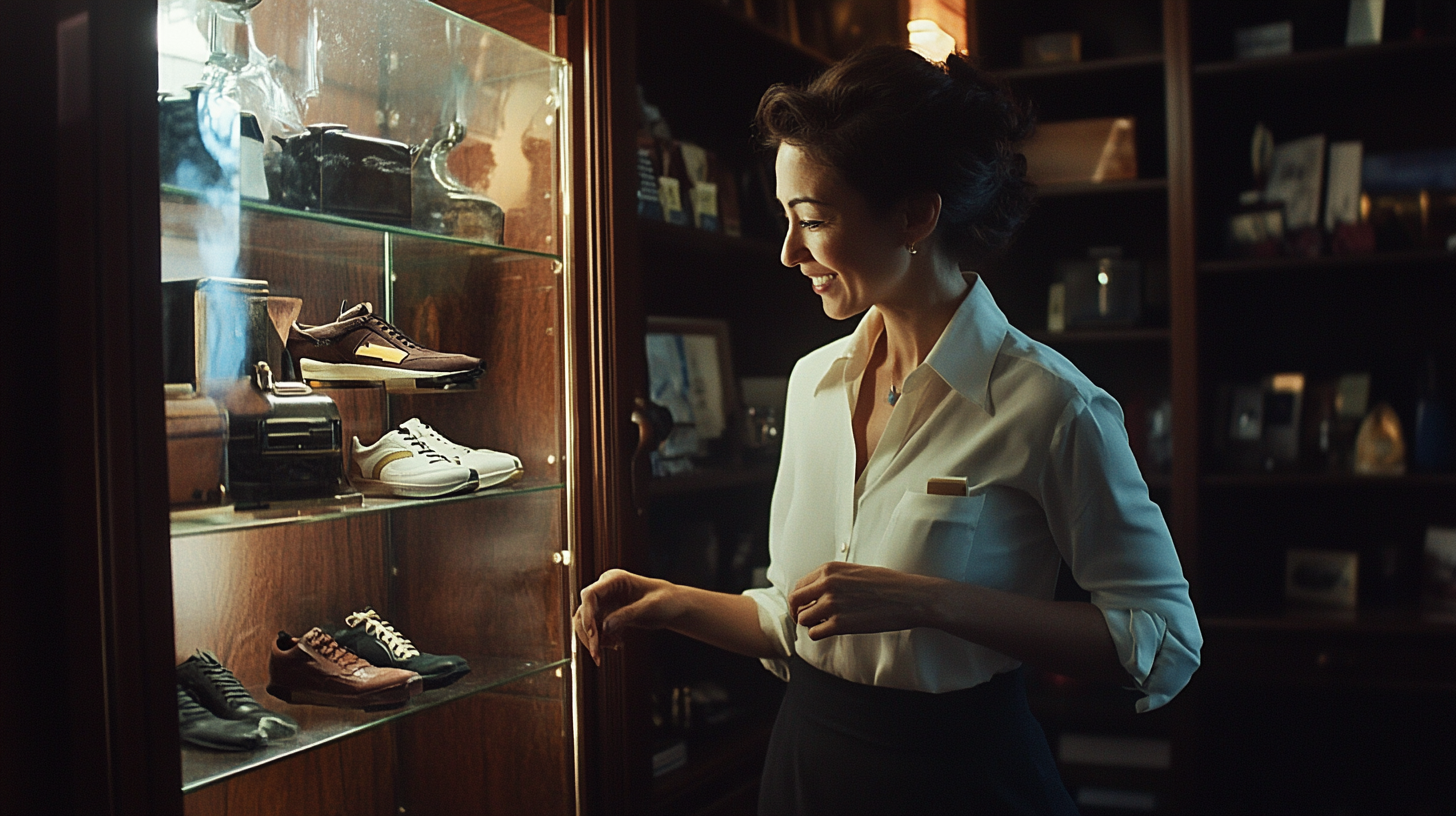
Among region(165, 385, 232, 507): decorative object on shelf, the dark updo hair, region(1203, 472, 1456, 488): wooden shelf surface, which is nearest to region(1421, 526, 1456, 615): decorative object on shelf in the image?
region(1203, 472, 1456, 488): wooden shelf surface

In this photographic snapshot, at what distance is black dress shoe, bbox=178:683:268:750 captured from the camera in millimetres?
1225

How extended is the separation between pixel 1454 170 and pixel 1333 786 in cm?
173

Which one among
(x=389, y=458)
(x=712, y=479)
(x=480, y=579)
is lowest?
(x=480, y=579)

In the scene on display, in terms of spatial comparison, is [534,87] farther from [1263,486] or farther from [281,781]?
[1263,486]

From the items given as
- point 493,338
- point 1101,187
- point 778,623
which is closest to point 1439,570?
point 1101,187

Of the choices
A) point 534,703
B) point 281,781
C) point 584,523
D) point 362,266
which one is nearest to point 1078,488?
point 584,523

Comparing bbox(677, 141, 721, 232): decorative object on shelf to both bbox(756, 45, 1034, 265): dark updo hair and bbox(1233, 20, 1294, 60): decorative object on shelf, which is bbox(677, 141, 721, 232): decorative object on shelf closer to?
bbox(756, 45, 1034, 265): dark updo hair

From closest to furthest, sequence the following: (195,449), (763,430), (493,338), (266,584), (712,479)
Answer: (195,449) < (266,584) < (493,338) < (712,479) < (763,430)

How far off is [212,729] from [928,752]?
0.87 meters

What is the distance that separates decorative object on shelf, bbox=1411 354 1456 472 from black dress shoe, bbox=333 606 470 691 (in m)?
2.58

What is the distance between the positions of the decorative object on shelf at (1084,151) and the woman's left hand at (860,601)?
7.32ft

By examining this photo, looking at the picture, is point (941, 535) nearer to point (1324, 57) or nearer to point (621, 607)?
point (621, 607)

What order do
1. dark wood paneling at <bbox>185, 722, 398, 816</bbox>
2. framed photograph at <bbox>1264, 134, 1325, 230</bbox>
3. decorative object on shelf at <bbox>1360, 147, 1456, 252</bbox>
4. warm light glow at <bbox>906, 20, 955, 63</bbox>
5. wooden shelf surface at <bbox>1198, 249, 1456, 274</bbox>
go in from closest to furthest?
dark wood paneling at <bbox>185, 722, 398, 816</bbox> < warm light glow at <bbox>906, 20, 955, 63</bbox> < wooden shelf surface at <bbox>1198, 249, 1456, 274</bbox> < decorative object on shelf at <bbox>1360, 147, 1456, 252</bbox> < framed photograph at <bbox>1264, 134, 1325, 230</bbox>

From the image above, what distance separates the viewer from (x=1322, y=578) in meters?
2.99
